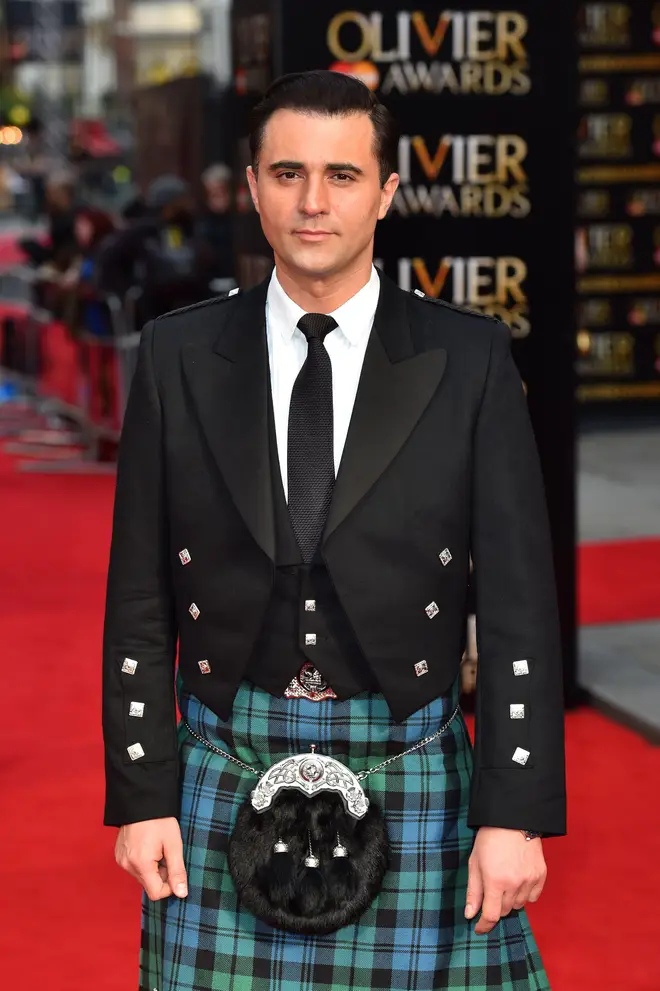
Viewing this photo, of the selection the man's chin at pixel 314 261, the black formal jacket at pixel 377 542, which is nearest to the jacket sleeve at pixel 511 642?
the black formal jacket at pixel 377 542

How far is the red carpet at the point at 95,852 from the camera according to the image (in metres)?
4.65

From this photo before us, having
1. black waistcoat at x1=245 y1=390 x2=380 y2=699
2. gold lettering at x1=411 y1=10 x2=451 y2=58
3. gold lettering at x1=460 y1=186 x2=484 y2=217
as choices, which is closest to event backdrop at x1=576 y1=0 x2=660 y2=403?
gold lettering at x1=460 y1=186 x2=484 y2=217

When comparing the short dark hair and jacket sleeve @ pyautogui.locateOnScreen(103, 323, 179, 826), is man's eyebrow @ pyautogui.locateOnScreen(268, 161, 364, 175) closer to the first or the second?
the short dark hair

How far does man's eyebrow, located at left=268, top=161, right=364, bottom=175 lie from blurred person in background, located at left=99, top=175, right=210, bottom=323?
939cm

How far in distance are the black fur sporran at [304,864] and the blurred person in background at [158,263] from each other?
944 cm

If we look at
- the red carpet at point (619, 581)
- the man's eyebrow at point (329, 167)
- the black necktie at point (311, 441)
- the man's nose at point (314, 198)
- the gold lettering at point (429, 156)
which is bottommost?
the red carpet at point (619, 581)

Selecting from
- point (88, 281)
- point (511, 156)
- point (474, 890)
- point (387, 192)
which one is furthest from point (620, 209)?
point (474, 890)

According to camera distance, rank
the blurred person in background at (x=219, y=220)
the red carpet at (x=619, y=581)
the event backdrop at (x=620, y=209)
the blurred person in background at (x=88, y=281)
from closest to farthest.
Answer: the red carpet at (x=619, y=581) → the blurred person in background at (x=88, y=281) → the event backdrop at (x=620, y=209) → the blurred person in background at (x=219, y=220)

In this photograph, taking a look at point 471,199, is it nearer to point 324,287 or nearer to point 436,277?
point 436,277

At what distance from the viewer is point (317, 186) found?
97.1 inches

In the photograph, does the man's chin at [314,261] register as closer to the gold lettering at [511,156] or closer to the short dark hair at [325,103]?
the short dark hair at [325,103]

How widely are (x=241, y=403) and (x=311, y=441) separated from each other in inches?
5.0

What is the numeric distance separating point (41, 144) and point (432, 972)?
5442 cm

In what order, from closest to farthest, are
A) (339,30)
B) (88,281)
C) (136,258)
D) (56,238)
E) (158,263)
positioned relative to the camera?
(339,30) < (158,263) < (136,258) < (88,281) < (56,238)
